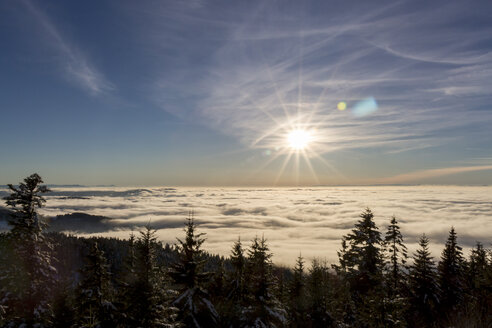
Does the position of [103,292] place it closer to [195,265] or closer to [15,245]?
[195,265]

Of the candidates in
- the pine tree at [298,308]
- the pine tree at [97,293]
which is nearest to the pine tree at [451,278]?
the pine tree at [298,308]

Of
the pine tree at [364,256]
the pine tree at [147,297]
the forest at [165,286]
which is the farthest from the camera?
the pine tree at [364,256]

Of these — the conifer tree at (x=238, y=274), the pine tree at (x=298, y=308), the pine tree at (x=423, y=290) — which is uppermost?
the conifer tree at (x=238, y=274)

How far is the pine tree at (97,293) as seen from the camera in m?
14.7

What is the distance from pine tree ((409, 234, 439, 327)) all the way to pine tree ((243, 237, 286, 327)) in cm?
1428

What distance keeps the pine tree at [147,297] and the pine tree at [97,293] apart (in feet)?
3.56

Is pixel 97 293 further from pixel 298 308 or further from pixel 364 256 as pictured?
pixel 298 308

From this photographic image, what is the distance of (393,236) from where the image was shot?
24.0m

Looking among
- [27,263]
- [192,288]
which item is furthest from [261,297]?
[27,263]

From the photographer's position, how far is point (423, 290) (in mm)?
25656

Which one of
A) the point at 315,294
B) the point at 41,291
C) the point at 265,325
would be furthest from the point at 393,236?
the point at 41,291

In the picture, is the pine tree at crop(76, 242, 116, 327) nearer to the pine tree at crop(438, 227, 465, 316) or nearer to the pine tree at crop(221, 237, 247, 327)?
the pine tree at crop(221, 237, 247, 327)

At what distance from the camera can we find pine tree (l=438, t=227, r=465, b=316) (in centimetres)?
2677

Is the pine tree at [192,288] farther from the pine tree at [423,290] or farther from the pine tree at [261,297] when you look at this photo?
the pine tree at [423,290]
